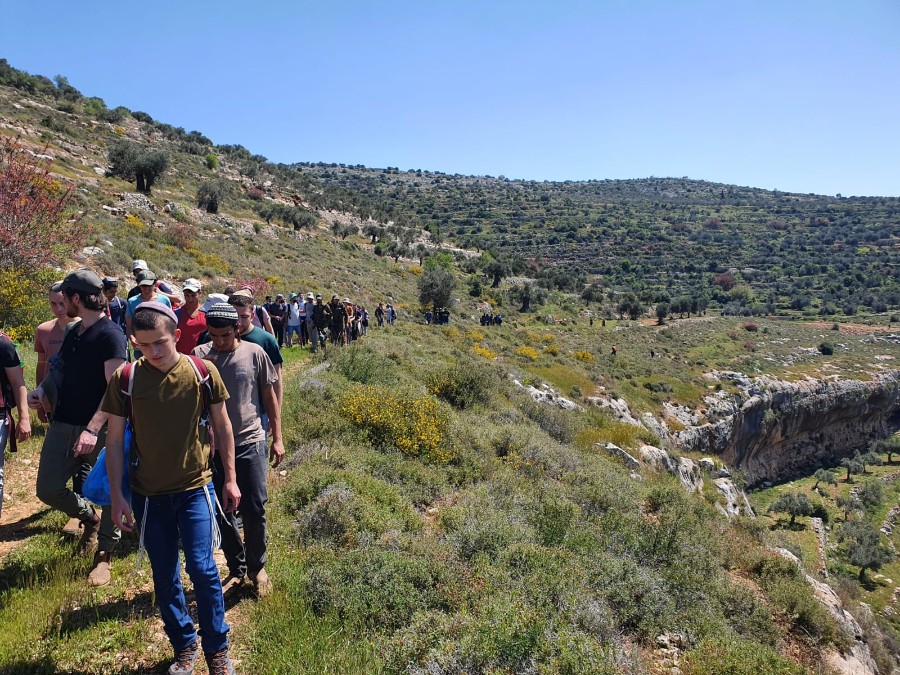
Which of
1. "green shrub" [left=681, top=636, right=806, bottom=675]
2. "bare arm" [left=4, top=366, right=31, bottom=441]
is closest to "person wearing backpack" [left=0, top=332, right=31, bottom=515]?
"bare arm" [left=4, top=366, right=31, bottom=441]

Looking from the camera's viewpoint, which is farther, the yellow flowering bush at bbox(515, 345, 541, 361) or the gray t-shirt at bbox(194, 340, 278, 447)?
the yellow flowering bush at bbox(515, 345, 541, 361)

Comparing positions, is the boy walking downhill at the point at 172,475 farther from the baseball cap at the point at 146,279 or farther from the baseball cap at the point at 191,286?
the baseball cap at the point at 146,279

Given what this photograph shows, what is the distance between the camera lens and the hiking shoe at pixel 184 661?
2.83 metres

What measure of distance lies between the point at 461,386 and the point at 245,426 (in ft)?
31.3

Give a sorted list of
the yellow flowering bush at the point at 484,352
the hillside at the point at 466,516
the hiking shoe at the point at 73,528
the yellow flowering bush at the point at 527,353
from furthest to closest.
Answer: the yellow flowering bush at the point at 527,353 → the yellow flowering bush at the point at 484,352 → the hiking shoe at the point at 73,528 → the hillside at the point at 466,516

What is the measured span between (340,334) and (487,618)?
11.0 meters

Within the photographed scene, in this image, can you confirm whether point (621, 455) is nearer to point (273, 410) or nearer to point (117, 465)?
point (273, 410)

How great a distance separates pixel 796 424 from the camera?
37562 millimetres

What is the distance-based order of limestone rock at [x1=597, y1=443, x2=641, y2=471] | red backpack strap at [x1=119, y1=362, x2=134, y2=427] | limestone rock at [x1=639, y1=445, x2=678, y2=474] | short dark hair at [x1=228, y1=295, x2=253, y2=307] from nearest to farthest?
red backpack strap at [x1=119, y1=362, x2=134, y2=427] < short dark hair at [x1=228, y1=295, x2=253, y2=307] < limestone rock at [x1=597, y1=443, x2=641, y2=471] < limestone rock at [x1=639, y1=445, x2=678, y2=474]

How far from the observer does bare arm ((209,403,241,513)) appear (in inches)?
114

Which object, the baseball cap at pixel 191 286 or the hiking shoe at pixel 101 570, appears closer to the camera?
the hiking shoe at pixel 101 570

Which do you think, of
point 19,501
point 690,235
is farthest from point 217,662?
point 690,235

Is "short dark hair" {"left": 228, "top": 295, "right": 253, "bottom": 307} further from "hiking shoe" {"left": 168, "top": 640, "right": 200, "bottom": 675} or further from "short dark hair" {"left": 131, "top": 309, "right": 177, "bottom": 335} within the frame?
"hiking shoe" {"left": 168, "top": 640, "right": 200, "bottom": 675}

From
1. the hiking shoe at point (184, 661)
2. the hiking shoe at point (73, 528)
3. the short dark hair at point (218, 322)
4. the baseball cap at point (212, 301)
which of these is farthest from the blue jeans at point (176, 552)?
the hiking shoe at point (73, 528)
